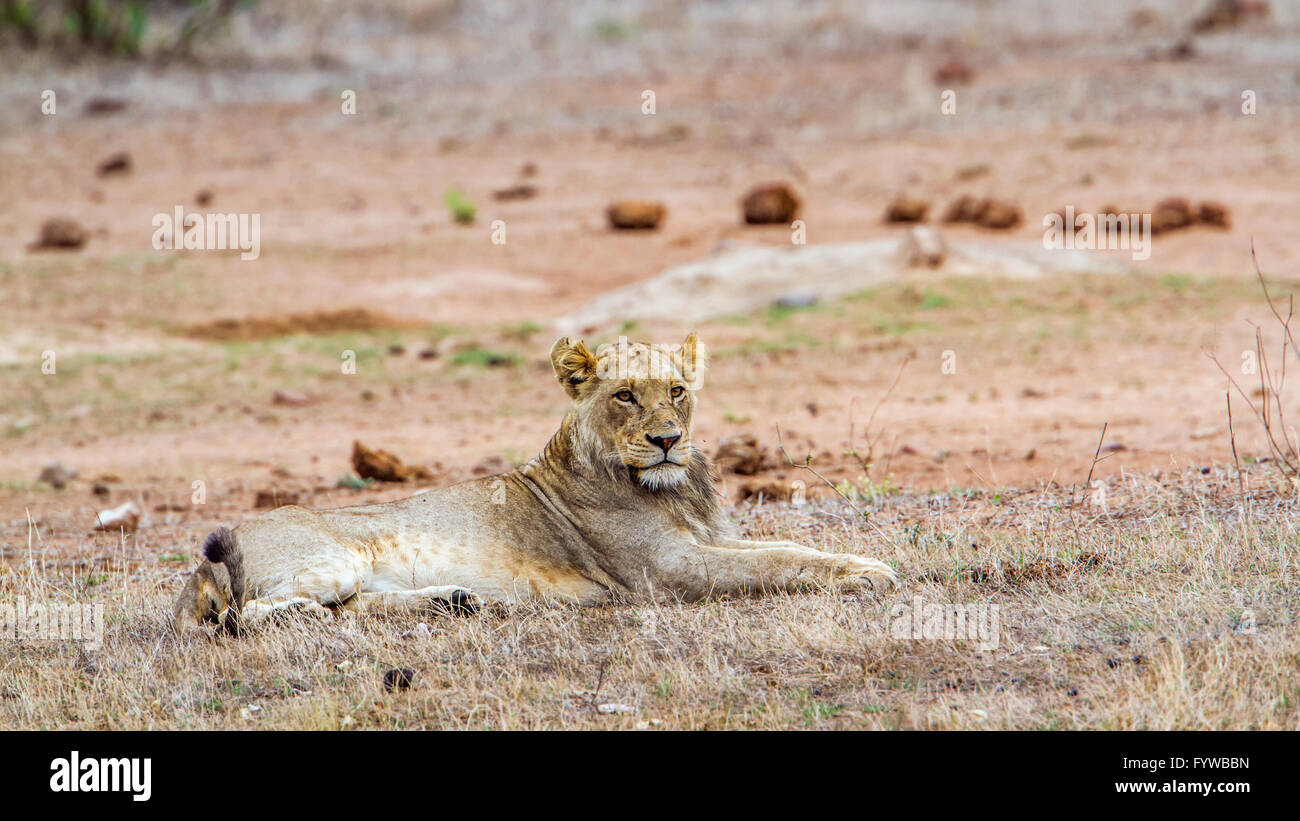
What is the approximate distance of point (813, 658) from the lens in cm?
520

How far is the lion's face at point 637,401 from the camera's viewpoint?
5.93 m

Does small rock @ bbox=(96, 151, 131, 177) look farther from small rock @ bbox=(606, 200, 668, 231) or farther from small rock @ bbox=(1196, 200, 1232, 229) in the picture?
small rock @ bbox=(1196, 200, 1232, 229)

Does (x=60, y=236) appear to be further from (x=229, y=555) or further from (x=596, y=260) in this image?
(x=229, y=555)

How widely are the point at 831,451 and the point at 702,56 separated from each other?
65.2 feet

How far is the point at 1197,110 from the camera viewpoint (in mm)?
21703

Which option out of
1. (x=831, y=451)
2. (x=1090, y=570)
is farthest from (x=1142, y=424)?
(x=1090, y=570)

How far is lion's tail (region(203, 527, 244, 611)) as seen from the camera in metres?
5.65

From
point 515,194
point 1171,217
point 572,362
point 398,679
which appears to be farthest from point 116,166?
point 398,679

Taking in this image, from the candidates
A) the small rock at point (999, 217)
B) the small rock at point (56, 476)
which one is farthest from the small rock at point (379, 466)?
the small rock at point (999, 217)

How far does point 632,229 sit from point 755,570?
12.8 m

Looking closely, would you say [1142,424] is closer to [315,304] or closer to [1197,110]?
[315,304]

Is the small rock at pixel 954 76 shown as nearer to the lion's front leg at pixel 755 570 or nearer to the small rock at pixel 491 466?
the small rock at pixel 491 466

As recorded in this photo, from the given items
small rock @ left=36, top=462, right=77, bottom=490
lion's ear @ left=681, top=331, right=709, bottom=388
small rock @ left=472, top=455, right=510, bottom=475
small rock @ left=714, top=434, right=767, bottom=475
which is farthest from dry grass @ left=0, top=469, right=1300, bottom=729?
small rock @ left=36, top=462, right=77, bottom=490

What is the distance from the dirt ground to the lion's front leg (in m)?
1.31
